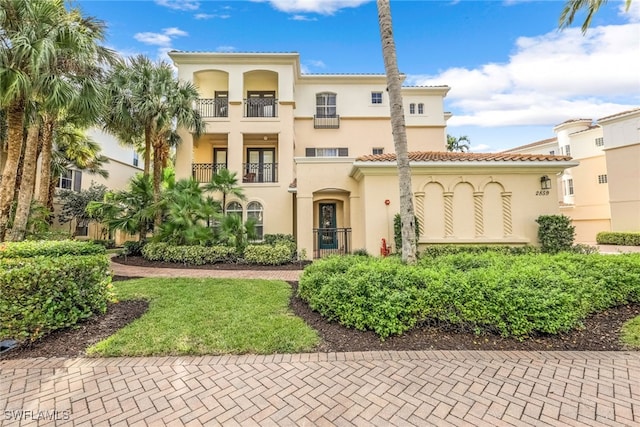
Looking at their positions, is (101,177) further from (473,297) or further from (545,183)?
(545,183)

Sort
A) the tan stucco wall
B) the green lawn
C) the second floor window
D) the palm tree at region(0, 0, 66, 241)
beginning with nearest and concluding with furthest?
the green lawn
the palm tree at region(0, 0, 66, 241)
the second floor window
the tan stucco wall

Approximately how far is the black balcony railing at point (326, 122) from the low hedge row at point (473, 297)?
47.8 ft

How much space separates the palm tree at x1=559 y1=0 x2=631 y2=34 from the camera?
32.6ft

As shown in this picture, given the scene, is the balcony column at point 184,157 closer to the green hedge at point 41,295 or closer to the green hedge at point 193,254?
the green hedge at point 193,254

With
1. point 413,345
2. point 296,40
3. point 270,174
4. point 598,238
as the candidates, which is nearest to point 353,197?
point 270,174

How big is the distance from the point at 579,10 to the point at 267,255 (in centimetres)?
Result: 1559

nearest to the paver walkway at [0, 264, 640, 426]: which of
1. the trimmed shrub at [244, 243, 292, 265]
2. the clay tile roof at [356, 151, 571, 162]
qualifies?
the trimmed shrub at [244, 243, 292, 265]

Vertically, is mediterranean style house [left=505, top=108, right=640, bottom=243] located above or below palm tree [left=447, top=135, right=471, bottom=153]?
below

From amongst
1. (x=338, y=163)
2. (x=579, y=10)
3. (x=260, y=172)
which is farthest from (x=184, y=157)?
(x=579, y=10)

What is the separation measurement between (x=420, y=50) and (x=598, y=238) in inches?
795

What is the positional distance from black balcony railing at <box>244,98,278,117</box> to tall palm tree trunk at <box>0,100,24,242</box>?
9796 mm

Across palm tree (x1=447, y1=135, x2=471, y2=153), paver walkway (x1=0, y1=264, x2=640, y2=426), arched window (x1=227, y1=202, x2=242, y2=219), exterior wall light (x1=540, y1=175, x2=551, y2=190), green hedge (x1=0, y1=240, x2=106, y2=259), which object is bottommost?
paver walkway (x1=0, y1=264, x2=640, y2=426)

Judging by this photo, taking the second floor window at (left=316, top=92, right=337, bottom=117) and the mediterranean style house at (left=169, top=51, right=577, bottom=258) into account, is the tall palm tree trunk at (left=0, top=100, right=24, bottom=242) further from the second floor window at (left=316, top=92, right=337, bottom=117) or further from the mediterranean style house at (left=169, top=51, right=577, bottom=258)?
the second floor window at (left=316, top=92, right=337, bottom=117)

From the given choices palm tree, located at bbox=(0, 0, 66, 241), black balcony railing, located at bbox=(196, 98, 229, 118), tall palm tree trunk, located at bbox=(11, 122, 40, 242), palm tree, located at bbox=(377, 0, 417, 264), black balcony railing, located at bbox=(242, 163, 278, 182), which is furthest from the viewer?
black balcony railing, located at bbox=(196, 98, 229, 118)
